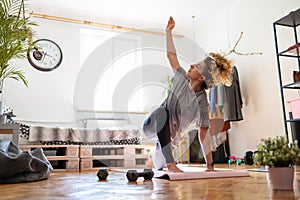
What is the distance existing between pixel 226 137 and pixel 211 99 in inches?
24.2

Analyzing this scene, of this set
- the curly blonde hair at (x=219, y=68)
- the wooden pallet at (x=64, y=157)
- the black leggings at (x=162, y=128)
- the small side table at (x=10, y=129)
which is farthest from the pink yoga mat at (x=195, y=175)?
the wooden pallet at (x=64, y=157)

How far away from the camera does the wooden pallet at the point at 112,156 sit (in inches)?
131

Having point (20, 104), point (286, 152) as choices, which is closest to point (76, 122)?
point (20, 104)

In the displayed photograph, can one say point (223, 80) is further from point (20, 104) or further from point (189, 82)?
point (20, 104)

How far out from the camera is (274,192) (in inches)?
45.2

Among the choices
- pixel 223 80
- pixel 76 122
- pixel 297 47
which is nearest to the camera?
pixel 223 80

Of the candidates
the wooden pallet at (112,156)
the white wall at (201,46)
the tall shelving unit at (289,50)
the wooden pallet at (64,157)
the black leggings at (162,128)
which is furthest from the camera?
the white wall at (201,46)

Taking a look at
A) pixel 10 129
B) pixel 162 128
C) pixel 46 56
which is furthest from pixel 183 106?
pixel 46 56

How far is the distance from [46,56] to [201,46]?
2587 mm

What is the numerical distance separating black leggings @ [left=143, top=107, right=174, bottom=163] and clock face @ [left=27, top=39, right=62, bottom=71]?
277 centimetres

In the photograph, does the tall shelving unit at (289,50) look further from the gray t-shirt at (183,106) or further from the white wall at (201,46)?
the gray t-shirt at (183,106)

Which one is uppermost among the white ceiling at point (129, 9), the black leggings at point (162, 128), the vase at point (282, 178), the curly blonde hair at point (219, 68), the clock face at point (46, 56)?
the white ceiling at point (129, 9)

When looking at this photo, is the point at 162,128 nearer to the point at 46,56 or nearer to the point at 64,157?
the point at 64,157

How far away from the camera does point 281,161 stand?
1.22 m
